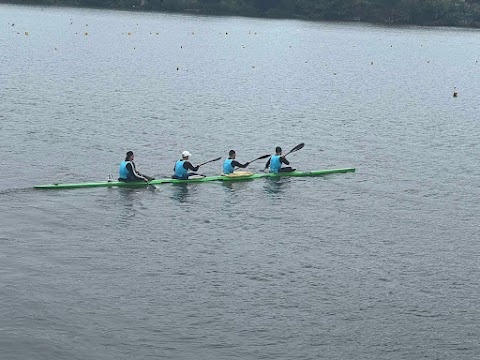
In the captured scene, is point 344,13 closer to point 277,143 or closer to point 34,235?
point 277,143

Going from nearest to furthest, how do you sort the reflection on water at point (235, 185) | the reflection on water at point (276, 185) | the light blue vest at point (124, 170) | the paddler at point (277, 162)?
the light blue vest at point (124, 170), the reflection on water at point (235, 185), the reflection on water at point (276, 185), the paddler at point (277, 162)

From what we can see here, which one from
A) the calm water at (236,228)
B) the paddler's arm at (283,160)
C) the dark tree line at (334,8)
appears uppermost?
the dark tree line at (334,8)

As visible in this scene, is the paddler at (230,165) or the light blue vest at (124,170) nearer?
the light blue vest at (124,170)

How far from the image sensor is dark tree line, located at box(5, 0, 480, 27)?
554ft

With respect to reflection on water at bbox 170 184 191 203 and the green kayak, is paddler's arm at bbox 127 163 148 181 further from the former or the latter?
reflection on water at bbox 170 184 191 203

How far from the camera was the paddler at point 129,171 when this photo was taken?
131 ft

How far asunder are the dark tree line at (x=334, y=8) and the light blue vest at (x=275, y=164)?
131182mm

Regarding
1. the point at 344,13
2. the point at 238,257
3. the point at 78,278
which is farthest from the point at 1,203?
the point at 344,13

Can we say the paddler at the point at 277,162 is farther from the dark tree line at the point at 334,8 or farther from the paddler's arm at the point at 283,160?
the dark tree line at the point at 334,8

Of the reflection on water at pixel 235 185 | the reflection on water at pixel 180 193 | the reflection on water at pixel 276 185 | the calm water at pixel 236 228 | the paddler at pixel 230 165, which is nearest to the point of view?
the calm water at pixel 236 228

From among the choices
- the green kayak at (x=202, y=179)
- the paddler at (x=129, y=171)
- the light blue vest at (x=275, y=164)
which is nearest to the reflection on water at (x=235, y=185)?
the green kayak at (x=202, y=179)

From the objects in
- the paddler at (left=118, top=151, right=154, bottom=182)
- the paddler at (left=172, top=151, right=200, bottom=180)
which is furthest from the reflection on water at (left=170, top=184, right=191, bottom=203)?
the paddler at (left=118, top=151, right=154, bottom=182)

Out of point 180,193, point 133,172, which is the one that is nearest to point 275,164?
point 180,193

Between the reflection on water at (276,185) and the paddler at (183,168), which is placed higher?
the paddler at (183,168)
